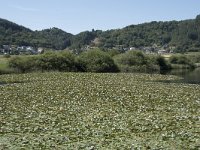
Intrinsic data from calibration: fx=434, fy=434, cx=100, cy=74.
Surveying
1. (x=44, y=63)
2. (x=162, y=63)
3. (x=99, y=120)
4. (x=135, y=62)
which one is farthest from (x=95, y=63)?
(x=99, y=120)

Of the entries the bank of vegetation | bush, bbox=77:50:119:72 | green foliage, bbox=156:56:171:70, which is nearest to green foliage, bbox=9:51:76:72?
the bank of vegetation

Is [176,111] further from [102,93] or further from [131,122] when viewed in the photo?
[102,93]

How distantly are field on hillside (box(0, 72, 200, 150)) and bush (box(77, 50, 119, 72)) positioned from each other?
165ft

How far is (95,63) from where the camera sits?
3504 inches

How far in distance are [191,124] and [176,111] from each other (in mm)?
5148

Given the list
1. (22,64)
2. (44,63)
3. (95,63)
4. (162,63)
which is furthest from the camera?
(162,63)

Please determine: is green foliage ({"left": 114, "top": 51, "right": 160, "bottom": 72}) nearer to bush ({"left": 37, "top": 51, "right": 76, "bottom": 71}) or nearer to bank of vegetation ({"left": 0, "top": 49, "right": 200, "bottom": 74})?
bank of vegetation ({"left": 0, "top": 49, "right": 200, "bottom": 74})

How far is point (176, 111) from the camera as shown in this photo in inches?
1050

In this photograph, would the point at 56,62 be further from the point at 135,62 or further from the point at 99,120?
the point at 99,120

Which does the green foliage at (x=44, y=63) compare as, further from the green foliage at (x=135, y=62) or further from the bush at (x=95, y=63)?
the green foliage at (x=135, y=62)

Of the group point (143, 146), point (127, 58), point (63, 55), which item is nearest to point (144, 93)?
point (143, 146)

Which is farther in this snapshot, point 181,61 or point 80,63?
point 181,61

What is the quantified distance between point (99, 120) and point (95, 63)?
65791 mm

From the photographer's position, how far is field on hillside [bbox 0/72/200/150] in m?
17.7
